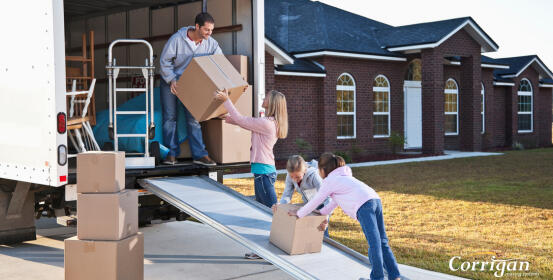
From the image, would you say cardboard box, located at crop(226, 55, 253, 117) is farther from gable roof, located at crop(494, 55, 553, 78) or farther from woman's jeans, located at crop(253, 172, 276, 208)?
gable roof, located at crop(494, 55, 553, 78)

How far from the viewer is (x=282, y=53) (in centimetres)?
1803

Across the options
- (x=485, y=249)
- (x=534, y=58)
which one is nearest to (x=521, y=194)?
(x=485, y=249)

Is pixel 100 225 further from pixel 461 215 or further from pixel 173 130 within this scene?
pixel 461 215

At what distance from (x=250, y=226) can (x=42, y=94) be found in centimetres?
219

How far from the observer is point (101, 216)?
5238 millimetres

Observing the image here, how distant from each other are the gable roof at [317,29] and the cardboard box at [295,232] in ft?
50.7

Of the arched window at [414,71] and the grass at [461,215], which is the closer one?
the grass at [461,215]

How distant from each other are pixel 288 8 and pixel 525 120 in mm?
12834

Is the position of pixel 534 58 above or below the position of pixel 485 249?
above

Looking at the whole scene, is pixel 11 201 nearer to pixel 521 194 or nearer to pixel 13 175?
pixel 13 175

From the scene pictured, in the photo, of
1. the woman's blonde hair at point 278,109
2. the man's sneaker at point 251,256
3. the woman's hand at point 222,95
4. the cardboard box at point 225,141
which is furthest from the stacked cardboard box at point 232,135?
the man's sneaker at point 251,256

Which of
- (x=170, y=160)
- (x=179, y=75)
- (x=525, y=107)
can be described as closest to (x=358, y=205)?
(x=170, y=160)

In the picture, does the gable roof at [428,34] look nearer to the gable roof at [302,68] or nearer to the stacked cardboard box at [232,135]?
the gable roof at [302,68]

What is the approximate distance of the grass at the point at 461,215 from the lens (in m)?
7.12
